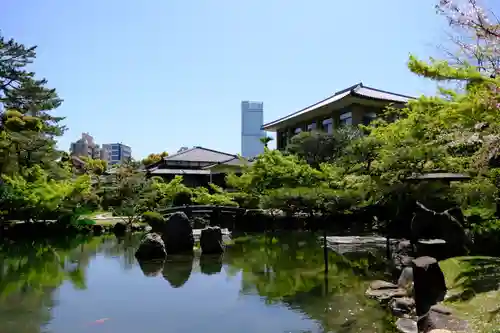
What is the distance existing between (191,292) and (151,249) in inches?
171

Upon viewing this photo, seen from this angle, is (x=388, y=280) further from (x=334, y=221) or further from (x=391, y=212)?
(x=334, y=221)

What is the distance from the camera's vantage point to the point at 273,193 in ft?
40.8

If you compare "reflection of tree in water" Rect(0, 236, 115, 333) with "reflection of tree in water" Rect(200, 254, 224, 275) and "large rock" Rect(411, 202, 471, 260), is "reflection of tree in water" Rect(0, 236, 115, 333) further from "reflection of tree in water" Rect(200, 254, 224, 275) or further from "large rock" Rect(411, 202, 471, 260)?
"large rock" Rect(411, 202, 471, 260)

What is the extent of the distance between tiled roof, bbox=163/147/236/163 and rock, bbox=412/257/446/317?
29385mm

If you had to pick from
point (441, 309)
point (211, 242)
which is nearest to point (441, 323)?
point (441, 309)

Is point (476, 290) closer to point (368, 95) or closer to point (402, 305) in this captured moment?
point (402, 305)

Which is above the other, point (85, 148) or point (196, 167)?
point (85, 148)

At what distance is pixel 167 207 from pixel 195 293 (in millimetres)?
13891

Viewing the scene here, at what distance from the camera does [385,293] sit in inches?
325

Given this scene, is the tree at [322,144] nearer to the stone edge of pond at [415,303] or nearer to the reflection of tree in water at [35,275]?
the reflection of tree in water at [35,275]

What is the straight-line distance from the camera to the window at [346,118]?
2570 centimetres

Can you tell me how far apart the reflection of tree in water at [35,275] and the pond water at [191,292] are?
23 mm

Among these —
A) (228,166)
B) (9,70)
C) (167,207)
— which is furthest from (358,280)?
(9,70)

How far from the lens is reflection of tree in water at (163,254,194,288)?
1065cm
